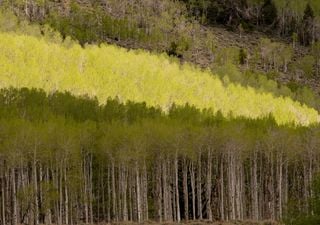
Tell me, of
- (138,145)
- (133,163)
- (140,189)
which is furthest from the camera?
(140,189)

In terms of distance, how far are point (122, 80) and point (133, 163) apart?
52.5 metres

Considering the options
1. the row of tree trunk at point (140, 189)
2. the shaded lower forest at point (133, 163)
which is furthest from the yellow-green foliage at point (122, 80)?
the row of tree trunk at point (140, 189)

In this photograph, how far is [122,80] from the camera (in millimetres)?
128125

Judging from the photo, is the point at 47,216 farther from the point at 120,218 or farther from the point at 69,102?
the point at 69,102

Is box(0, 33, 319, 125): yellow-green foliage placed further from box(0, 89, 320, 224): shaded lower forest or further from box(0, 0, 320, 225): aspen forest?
box(0, 89, 320, 224): shaded lower forest

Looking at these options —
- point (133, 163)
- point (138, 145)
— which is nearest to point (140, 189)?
point (133, 163)

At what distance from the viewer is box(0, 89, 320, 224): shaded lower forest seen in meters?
71.8

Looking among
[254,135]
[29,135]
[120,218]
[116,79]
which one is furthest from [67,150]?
[116,79]

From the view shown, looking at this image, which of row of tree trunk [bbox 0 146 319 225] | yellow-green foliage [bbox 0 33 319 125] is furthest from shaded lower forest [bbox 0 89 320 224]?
yellow-green foliage [bbox 0 33 319 125]

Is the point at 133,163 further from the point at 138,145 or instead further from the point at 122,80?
the point at 122,80

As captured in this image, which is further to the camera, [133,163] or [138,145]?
[133,163]

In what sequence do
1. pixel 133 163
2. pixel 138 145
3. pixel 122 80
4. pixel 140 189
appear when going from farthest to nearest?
pixel 122 80 → pixel 140 189 → pixel 133 163 → pixel 138 145

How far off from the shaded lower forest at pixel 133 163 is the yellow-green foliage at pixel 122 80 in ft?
56.2

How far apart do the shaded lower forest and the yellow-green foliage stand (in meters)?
17.1
